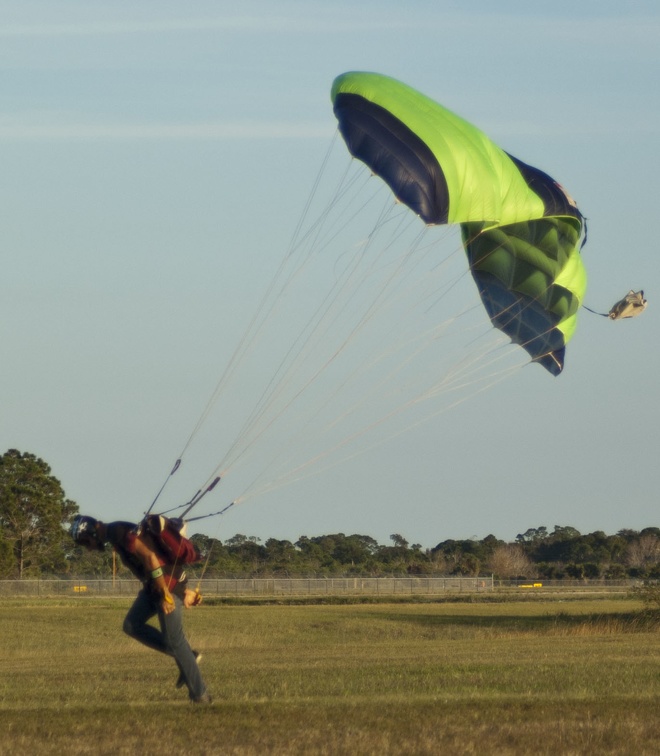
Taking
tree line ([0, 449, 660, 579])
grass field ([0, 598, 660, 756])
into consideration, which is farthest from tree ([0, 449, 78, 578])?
grass field ([0, 598, 660, 756])

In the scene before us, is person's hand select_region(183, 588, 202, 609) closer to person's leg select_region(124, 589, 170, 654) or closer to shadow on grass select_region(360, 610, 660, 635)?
person's leg select_region(124, 589, 170, 654)

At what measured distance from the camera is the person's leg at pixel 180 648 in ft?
40.6

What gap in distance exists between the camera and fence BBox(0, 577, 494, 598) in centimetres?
7344

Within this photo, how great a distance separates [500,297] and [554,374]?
4.41 feet

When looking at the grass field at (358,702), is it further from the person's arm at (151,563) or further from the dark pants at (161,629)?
the person's arm at (151,563)

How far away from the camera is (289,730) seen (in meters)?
11.6

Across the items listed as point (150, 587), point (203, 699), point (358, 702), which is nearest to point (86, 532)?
point (150, 587)

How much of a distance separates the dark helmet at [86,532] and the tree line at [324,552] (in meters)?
41.0

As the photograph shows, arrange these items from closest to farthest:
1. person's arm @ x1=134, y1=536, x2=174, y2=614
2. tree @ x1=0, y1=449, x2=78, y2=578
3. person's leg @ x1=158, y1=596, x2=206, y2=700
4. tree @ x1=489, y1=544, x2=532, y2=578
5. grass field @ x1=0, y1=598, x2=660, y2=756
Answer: grass field @ x1=0, y1=598, x2=660, y2=756 < person's arm @ x1=134, y1=536, x2=174, y2=614 < person's leg @ x1=158, y1=596, x2=206, y2=700 < tree @ x1=0, y1=449, x2=78, y2=578 < tree @ x1=489, y1=544, x2=532, y2=578

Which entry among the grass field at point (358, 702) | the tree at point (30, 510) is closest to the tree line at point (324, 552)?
the tree at point (30, 510)

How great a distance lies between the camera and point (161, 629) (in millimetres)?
12516

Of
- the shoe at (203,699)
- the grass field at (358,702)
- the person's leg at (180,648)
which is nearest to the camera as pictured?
the grass field at (358,702)

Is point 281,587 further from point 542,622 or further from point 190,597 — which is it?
point 190,597

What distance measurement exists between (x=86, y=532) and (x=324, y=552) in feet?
439
